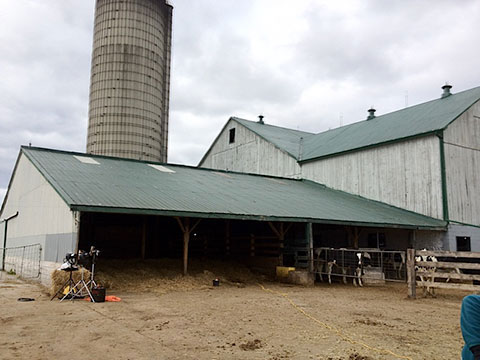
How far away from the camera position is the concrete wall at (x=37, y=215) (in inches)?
504

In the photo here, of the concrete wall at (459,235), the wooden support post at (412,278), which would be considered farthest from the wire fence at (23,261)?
the concrete wall at (459,235)

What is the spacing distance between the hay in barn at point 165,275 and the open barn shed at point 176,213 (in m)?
0.79

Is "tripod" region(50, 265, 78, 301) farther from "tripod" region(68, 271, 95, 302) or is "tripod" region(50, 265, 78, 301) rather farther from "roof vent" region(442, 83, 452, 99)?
"roof vent" region(442, 83, 452, 99)

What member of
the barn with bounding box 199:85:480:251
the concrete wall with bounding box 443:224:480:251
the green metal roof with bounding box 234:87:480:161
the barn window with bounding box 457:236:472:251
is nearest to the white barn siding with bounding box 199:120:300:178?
the barn with bounding box 199:85:480:251

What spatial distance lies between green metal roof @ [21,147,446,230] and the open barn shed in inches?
1.7

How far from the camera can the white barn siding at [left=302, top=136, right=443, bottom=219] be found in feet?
66.4

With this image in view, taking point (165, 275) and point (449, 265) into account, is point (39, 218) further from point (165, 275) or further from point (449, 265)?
point (449, 265)

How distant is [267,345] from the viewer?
6.41 metres

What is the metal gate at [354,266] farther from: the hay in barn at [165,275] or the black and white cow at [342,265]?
the hay in barn at [165,275]

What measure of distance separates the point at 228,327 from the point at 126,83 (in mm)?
23854

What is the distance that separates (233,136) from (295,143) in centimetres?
453

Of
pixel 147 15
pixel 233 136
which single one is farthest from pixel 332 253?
pixel 147 15

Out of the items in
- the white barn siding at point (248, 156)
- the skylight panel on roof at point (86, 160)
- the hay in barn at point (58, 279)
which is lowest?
the hay in barn at point (58, 279)

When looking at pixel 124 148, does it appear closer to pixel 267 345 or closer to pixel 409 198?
pixel 409 198
